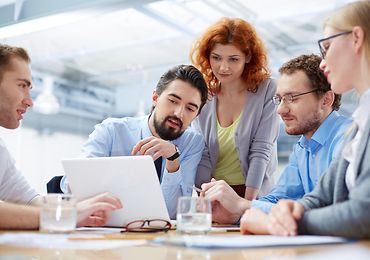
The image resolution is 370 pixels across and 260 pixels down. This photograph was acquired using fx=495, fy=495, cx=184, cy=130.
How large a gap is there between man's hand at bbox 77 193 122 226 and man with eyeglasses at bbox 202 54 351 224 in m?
0.36

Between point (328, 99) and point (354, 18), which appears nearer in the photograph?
point (354, 18)

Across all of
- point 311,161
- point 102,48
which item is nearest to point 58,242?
point 311,161

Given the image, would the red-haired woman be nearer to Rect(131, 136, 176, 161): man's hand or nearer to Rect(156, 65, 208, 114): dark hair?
Rect(156, 65, 208, 114): dark hair

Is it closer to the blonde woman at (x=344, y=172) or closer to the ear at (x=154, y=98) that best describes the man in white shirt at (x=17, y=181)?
the blonde woman at (x=344, y=172)

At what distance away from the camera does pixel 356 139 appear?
1.27m

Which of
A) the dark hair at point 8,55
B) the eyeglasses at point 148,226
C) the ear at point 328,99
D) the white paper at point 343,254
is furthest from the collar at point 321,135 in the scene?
the dark hair at point 8,55

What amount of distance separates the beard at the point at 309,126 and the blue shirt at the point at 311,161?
6cm

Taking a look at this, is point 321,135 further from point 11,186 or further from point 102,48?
point 102,48

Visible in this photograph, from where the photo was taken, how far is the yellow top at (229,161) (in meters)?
2.31

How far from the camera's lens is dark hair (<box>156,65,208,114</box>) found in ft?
7.32

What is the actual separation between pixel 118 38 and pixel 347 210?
467 centimetres

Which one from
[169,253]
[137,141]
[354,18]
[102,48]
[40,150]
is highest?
[102,48]

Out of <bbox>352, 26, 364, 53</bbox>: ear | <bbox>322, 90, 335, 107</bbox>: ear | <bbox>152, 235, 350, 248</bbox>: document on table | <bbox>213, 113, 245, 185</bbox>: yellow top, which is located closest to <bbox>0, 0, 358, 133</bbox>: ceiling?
<bbox>213, 113, 245, 185</bbox>: yellow top

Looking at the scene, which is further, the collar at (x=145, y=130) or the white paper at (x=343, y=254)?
the collar at (x=145, y=130)
